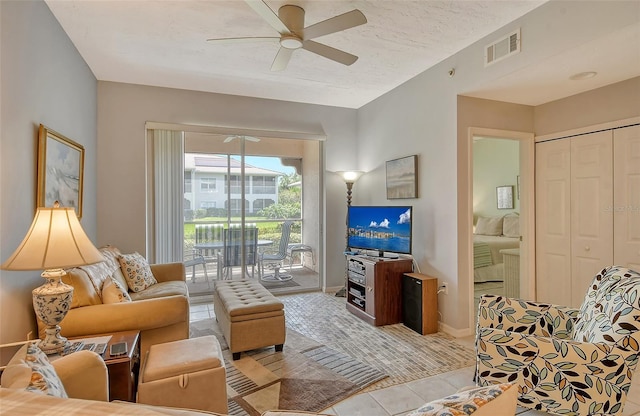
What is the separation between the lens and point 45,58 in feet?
7.86

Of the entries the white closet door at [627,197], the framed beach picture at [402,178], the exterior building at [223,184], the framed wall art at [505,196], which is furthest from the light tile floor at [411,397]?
the framed wall art at [505,196]

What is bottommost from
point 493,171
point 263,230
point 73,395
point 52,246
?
point 73,395

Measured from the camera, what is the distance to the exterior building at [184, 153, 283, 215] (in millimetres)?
4445

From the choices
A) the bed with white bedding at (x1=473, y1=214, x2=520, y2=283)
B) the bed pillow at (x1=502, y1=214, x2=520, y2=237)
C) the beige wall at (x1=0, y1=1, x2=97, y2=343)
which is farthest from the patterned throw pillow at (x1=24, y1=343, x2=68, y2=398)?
the bed pillow at (x1=502, y1=214, x2=520, y2=237)

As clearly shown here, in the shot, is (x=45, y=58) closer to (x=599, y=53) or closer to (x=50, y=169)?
(x=50, y=169)

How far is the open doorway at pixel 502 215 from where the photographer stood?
3592 mm

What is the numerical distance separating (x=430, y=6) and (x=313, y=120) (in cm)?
263

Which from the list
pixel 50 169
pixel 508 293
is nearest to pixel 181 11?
pixel 50 169

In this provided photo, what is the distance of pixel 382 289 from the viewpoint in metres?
3.53

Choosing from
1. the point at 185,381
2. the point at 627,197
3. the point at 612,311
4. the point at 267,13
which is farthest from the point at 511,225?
the point at 185,381

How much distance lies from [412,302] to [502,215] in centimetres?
393

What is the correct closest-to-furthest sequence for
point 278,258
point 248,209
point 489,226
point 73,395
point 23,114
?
point 73,395
point 23,114
point 248,209
point 278,258
point 489,226

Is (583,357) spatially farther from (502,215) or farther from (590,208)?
(502,215)

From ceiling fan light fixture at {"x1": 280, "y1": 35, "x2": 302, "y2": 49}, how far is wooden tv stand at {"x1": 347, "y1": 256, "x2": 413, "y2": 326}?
2.23 meters
